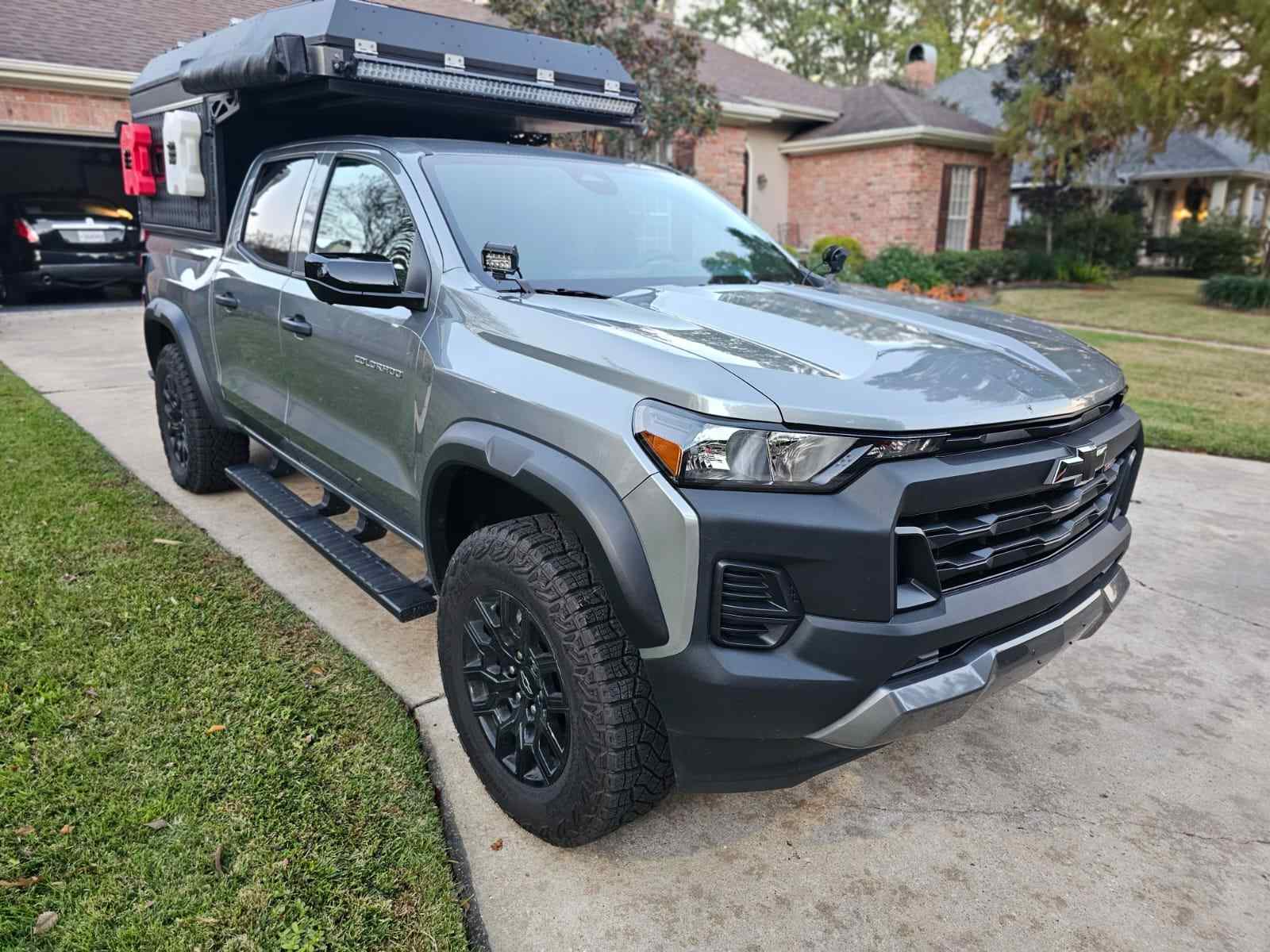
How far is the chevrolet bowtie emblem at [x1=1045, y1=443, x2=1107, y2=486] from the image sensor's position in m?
2.34

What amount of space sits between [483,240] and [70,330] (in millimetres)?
11118

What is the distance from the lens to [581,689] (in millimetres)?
2213

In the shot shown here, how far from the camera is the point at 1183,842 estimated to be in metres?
2.62

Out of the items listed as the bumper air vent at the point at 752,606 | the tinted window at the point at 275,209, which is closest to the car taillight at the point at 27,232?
the tinted window at the point at 275,209

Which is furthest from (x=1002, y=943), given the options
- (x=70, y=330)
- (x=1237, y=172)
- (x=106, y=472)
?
(x=1237, y=172)

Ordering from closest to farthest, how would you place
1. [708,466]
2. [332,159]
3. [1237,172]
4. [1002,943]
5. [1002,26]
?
[708,466] < [1002,943] < [332,159] < [1002,26] < [1237,172]

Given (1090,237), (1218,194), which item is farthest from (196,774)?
(1218,194)

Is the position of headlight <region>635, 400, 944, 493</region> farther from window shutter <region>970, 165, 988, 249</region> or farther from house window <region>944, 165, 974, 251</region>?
window shutter <region>970, 165, 988, 249</region>

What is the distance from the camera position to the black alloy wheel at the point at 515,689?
2.40 metres

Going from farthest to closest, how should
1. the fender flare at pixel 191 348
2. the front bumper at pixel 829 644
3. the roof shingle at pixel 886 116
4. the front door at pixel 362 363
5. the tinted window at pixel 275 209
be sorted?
the roof shingle at pixel 886 116
the fender flare at pixel 191 348
the tinted window at pixel 275 209
the front door at pixel 362 363
the front bumper at pixel 829 644

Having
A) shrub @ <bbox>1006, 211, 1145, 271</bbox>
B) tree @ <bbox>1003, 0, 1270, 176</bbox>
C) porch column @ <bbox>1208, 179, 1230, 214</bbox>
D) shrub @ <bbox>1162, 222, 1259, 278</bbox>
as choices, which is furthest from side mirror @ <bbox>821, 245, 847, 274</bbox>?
porch column @ <bbox>1208, 179, 1230, 214</bbox>

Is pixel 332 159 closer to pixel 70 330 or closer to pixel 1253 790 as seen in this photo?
pixel 1253 790

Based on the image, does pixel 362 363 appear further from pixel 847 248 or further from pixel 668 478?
pixel 847 248

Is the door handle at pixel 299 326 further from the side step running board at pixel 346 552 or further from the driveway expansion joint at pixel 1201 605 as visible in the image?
the driveway expansion joint at pixel 1201 605
